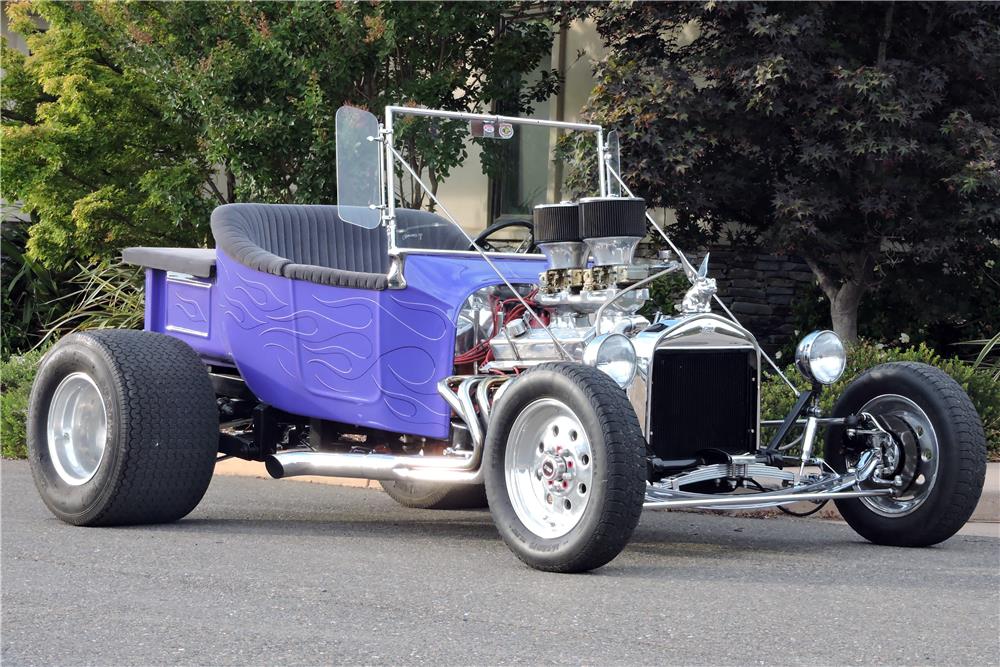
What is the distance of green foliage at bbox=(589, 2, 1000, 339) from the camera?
33.3ft

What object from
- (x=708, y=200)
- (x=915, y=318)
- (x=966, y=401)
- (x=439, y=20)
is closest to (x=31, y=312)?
(x=439, y=20)

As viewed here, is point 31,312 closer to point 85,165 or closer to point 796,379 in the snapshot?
point 85,165

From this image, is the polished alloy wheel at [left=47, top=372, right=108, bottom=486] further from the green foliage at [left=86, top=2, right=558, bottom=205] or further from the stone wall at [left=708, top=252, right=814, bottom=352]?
the stone wall at [left=708, top=252, right=814, bottom=352]

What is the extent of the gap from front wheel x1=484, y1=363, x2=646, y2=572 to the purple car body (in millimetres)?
741

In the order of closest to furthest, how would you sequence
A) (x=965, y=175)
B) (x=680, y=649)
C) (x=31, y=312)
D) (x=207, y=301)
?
(x=680, y=649), (x=207, y=301), (x=965, y=175), (x=31, y=312)

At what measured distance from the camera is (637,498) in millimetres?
5238

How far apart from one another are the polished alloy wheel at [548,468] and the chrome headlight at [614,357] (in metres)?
0.28

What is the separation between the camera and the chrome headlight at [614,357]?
5.73m

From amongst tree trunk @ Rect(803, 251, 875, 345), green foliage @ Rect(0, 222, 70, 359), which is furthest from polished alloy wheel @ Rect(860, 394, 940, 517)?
green foliage @ Rect(0, 222, 70, 359)

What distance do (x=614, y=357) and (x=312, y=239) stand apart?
2.75m

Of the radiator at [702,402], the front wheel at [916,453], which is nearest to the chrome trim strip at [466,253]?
the radiator at [702,402]

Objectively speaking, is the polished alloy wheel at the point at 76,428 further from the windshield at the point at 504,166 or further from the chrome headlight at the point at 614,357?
the chrome headlight at the point at 614,357

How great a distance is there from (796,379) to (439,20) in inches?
180

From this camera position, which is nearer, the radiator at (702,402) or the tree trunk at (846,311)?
the radiator at (702,402)
